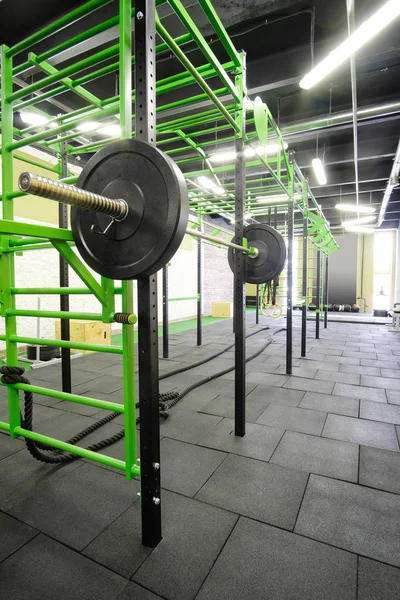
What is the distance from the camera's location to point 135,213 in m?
0.96

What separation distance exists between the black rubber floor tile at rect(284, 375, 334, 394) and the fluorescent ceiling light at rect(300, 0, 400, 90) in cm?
267

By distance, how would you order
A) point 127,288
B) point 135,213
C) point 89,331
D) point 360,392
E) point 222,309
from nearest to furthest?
point 135,213
point 127,288
point 360,392
point 89,331
point 222,309

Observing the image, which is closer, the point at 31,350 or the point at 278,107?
the point at 31,350

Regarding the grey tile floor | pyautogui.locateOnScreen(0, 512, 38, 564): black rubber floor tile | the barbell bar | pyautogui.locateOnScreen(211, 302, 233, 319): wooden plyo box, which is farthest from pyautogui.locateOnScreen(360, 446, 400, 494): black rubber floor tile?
pyautogui.locateOnScreen(211, 302, 233, 319): wooden plyo box

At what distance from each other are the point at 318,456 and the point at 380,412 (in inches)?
38.5

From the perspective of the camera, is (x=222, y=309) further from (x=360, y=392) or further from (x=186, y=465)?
(x=186, y=465)

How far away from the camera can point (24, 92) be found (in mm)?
1597

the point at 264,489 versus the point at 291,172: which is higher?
the point at 291,172

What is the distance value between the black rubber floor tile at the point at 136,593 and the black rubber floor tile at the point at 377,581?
2.11 ft

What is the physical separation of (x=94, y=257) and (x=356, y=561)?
4.54ft

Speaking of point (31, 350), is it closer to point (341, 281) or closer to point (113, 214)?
point (113, 214)

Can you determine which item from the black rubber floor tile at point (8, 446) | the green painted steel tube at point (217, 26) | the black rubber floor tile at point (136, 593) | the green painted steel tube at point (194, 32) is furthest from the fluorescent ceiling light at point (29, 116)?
the black rubber floor tile at point (136, 593)

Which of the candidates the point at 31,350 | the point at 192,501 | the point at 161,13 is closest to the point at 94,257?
the point at 192,501

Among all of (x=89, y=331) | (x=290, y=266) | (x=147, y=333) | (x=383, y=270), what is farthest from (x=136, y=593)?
(x=383, y=270)
